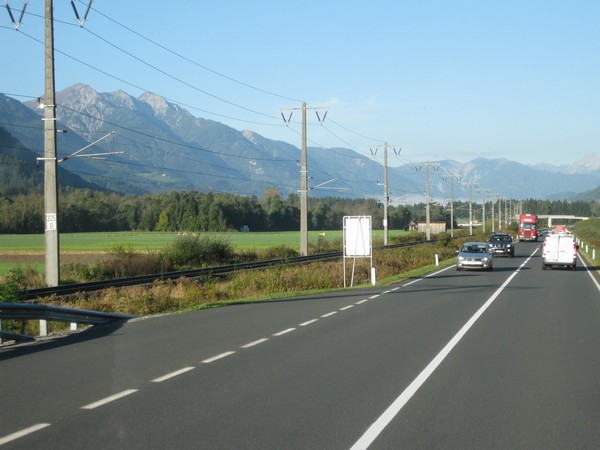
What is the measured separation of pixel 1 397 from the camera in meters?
9.03

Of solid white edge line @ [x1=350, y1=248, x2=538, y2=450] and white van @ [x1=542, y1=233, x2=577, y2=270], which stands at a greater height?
white van @ [x1=542, y1=233, x2=577, y2=270]

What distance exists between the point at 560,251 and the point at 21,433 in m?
40.2

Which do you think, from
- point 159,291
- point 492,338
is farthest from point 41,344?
point 159,291

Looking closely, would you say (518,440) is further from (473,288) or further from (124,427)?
(473,288)

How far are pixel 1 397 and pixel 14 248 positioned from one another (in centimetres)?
6369

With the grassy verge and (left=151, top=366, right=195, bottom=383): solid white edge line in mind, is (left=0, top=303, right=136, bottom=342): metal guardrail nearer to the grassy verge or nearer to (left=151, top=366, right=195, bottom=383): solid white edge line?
the grassy verge

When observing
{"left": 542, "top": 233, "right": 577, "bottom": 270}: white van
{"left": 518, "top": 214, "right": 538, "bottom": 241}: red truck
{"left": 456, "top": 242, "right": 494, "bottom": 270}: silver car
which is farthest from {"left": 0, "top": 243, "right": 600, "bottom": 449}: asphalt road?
{"left": 518, "top": 214, "right": 538, "bottom": 241}: red truck

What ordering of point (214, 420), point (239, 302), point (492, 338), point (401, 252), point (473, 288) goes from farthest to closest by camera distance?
point (401, 252) < point (473, 288) < point (239, 302) < point (492, 338) < point (214, 420)

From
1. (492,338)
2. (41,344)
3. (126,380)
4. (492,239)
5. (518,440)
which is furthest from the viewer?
(492,239)

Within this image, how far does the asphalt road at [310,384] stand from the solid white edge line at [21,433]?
3 centimetres

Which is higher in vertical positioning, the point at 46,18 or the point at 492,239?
the point at 46,18

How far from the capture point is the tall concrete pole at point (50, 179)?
24266 millimetres

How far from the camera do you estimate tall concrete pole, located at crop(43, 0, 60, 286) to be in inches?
955

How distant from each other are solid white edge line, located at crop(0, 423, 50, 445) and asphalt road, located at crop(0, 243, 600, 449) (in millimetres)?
29
